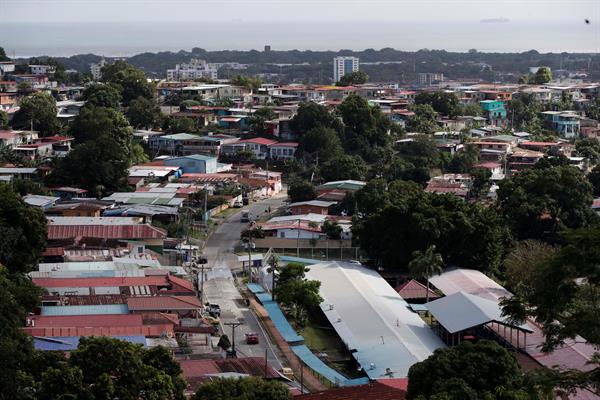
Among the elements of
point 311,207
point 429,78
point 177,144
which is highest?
point 177,144

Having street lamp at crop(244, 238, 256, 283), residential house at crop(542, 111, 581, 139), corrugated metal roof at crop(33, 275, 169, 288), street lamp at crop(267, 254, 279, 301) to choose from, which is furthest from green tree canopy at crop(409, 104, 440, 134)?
corrugated metal roof at crop(33, 275, 169, 288)

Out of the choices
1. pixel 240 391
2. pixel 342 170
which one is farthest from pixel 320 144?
pixel 240 391

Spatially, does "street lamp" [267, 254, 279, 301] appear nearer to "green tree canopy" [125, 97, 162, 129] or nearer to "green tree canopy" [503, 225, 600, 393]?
"green tree canopy" [503, 225, 600, 393]

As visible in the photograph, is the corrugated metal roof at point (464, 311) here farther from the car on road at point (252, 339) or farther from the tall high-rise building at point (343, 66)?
the tall high-rise building at point (343, 66)

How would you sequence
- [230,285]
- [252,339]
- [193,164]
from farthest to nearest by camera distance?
[193,164], [230,285], [252,339]

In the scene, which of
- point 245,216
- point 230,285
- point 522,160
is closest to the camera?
point 230,285

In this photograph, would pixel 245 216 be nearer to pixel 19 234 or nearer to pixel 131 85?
pixel 19 234

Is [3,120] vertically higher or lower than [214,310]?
higher

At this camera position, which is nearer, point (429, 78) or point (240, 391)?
point (240, 391)
